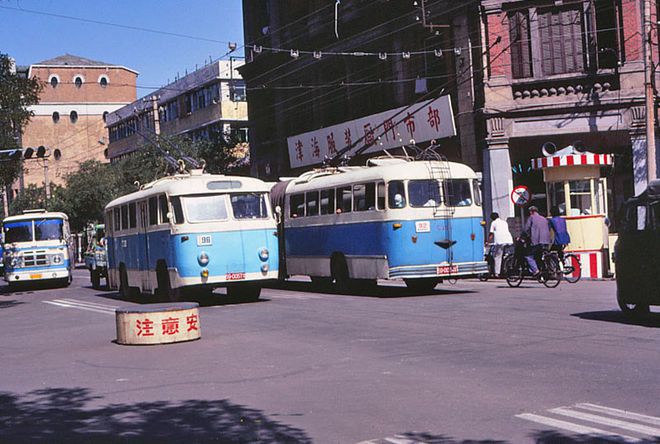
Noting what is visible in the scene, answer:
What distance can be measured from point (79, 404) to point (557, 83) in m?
25.2

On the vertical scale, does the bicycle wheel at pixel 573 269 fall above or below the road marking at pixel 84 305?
above

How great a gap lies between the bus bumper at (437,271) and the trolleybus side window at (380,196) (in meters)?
1.45

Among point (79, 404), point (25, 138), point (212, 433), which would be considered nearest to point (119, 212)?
point (79, 404)

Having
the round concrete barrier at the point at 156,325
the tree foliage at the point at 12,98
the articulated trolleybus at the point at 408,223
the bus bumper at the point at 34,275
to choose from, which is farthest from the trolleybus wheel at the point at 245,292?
the bus bumper at the point at 34,275

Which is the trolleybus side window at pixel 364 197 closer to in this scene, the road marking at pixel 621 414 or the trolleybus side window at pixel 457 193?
the trolleybus side window at pixel 457 193

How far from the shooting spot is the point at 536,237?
72.0ft

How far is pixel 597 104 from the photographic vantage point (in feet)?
101

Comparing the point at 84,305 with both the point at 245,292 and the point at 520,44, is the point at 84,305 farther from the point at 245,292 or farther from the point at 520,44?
the point at 520,44

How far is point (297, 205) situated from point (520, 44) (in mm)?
10535

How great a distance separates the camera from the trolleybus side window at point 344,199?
23125 mm

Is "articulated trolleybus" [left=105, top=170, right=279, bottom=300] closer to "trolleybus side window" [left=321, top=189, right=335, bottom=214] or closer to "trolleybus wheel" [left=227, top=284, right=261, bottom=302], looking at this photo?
"trolleybus wheel" [left=227, top=284, right=261, bottom=302]

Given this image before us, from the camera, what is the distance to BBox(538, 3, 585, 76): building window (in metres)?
31.2

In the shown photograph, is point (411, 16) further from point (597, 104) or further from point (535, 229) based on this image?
point (535, 229)

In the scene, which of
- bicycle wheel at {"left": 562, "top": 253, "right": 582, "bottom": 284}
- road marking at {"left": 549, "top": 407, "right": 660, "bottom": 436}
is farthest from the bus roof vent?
road marking at {"left": 549, "top": 407, "right": 660, "bottom": 436}
